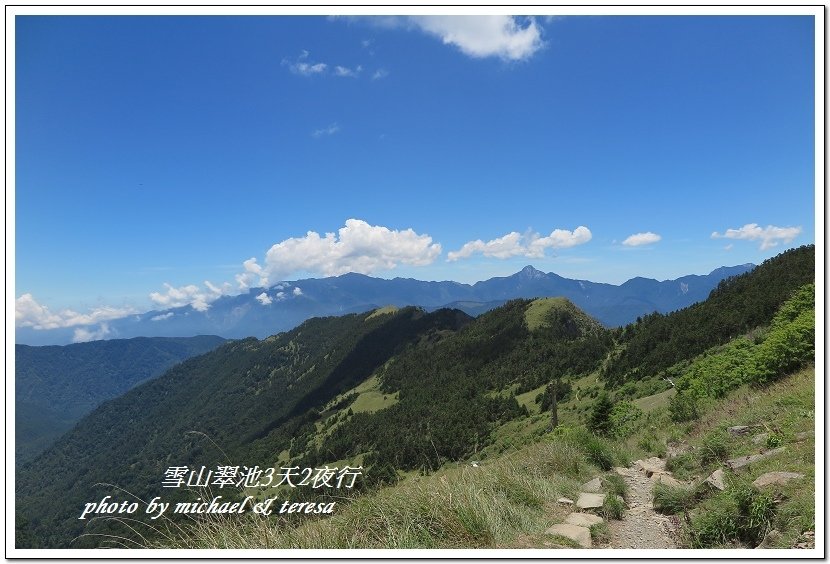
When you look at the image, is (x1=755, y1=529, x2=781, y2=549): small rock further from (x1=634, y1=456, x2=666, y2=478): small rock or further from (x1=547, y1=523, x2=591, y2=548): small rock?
(x1=634, y1=456, x2=666, y2=478): small rock

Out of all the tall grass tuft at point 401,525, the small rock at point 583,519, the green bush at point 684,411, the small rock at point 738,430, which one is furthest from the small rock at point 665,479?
the green bush at point 684,411

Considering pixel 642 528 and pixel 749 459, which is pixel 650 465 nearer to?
pixel 749 459

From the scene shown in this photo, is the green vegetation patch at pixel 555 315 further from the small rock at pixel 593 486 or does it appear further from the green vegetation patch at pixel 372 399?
the small rock at pixel 593 486

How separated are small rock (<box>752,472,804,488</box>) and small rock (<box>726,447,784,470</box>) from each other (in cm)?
95

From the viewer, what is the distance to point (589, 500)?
620cm

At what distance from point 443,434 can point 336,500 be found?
83.1 m

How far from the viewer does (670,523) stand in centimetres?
566

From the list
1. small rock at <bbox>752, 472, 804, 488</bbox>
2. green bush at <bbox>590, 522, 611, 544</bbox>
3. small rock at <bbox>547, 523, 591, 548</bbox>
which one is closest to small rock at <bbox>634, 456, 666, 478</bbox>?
small rock at <bbox>752, 472, 804, 488</bbox>

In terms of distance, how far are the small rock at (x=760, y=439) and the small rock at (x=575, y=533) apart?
→ 426 centimetres

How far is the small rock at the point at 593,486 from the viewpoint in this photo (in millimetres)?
6873

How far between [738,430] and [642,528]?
13.7ft
